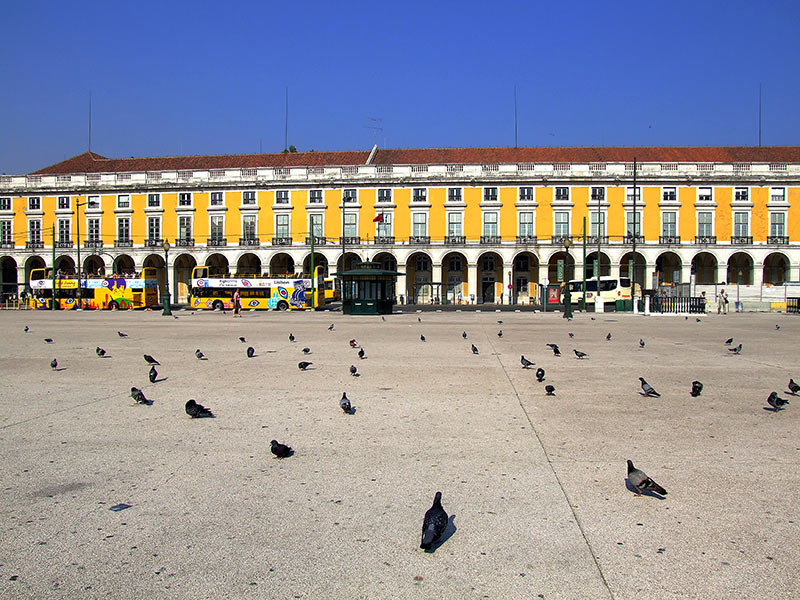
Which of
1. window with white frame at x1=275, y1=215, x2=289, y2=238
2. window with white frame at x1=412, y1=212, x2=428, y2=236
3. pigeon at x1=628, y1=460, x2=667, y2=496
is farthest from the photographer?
window with white frame at x1=275, y1=215, x2=289, y2=238

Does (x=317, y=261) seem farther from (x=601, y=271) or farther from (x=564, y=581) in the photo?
(x=564, y=581)

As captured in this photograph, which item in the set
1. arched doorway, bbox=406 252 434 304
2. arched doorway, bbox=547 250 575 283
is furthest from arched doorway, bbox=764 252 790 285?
arched doorway, bbox=406 252 434 304

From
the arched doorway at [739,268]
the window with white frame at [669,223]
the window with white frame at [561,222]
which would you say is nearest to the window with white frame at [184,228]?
the window with white frame at [561,222]

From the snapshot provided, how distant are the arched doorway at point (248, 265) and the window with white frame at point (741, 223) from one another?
41246mm

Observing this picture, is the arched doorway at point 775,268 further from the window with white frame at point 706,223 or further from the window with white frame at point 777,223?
the window with white frame at point 706,223

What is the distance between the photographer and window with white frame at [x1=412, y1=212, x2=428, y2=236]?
188 feet

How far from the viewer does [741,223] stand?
5503cm

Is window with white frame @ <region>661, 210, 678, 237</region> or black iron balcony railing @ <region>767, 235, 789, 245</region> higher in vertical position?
window with white frame @ <region>661, 210, 678, 237</region>

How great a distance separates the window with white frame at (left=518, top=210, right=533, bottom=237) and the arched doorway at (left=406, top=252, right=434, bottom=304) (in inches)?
328

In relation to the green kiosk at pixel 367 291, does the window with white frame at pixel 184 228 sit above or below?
above

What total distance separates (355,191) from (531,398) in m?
50.7

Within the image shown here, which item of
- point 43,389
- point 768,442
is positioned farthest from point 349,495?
point 43,389

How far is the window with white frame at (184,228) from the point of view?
59.7m

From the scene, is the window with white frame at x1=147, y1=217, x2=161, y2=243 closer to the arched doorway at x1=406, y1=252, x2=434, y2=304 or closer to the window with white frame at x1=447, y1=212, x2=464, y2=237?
the arched doorway at x1=406, y1=252, x2=434, y2=304
